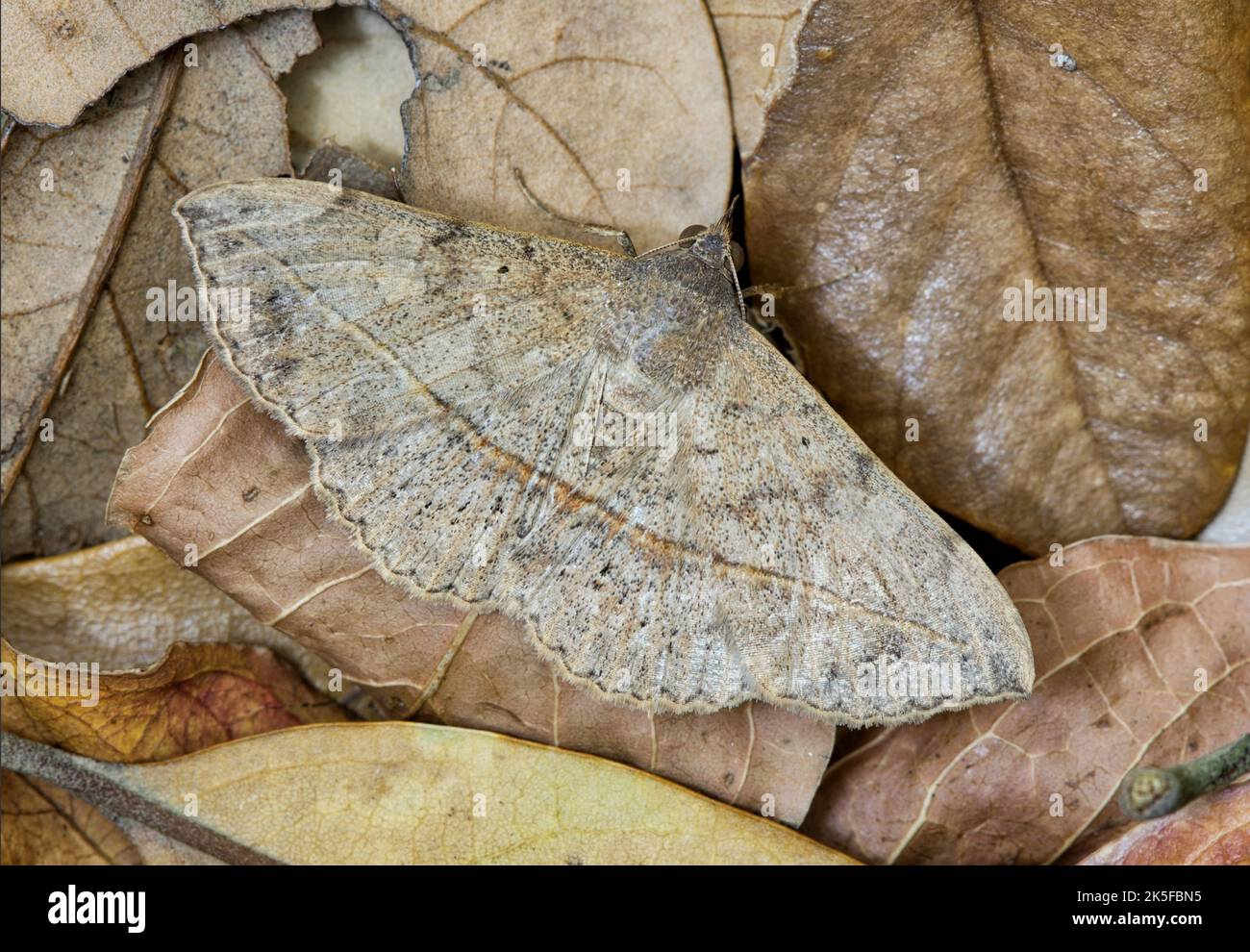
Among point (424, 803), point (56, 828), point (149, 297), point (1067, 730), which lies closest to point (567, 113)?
point (149, 297)

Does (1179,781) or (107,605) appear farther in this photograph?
(107,605)

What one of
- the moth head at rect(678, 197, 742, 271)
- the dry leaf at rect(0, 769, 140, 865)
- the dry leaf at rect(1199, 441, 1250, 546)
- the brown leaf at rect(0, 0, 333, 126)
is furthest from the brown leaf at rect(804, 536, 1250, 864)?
the brown leaf at rect(0, 0, 333, 126)

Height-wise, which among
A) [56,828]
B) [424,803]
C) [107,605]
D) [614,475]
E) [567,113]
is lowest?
[56,828]

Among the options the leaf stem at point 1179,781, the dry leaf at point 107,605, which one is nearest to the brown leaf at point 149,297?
the dry leaf at point 107,605

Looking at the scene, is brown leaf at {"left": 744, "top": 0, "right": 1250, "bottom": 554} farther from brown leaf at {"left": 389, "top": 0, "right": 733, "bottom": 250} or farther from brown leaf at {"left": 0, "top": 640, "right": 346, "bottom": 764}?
brown leaf at {"left": 0, "top": 640, "right": 346, "bottom": 764}

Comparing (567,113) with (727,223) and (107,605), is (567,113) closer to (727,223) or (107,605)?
(727,223)

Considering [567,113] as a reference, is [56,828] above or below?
below

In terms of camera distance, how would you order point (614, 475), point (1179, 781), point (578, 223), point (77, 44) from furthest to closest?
point (578, 223), point (77, 44), point (614, 475), point (1179, 781)

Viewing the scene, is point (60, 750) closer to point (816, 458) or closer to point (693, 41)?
point (816, 458)
